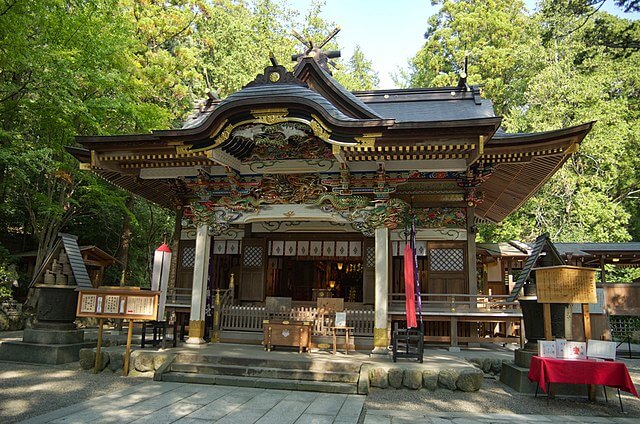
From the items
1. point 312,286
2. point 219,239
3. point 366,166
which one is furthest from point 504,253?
point 219,239

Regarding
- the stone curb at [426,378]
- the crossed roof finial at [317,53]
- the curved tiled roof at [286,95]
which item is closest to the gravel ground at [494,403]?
the stone curb at [426,378]

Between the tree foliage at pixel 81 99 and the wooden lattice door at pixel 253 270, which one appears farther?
the wooden lattice door at pixel 253 270

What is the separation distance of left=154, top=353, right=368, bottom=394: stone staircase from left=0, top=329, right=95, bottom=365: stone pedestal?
2445 mm

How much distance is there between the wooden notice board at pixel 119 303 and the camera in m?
7.82

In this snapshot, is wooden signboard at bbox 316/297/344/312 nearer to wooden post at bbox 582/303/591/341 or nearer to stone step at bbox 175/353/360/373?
stone step at bbox 175/353/360/373

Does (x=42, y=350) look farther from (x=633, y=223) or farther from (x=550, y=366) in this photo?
(x=633, y=223)

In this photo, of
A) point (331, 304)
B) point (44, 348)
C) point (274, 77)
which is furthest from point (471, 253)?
point (44, 348)

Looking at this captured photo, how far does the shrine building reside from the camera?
839cm

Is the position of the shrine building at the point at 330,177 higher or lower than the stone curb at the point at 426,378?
higher

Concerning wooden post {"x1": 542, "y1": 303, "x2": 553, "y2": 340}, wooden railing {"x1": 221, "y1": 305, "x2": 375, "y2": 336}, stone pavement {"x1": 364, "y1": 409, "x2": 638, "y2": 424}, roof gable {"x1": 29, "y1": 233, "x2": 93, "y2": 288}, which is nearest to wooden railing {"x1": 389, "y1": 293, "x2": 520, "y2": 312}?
wooden railing {"x1": 221, "y1": 305, "x2": 375, "y2": 336}

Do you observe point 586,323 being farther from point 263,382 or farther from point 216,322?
point 216,322

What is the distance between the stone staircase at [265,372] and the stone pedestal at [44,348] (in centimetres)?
245

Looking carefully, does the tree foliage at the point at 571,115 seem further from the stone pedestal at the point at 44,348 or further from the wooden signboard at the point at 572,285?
the stone pedestal at the point at 44,348

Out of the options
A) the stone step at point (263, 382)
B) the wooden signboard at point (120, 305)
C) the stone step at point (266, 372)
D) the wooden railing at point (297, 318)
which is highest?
the wooden signboard at point (120, 305)
